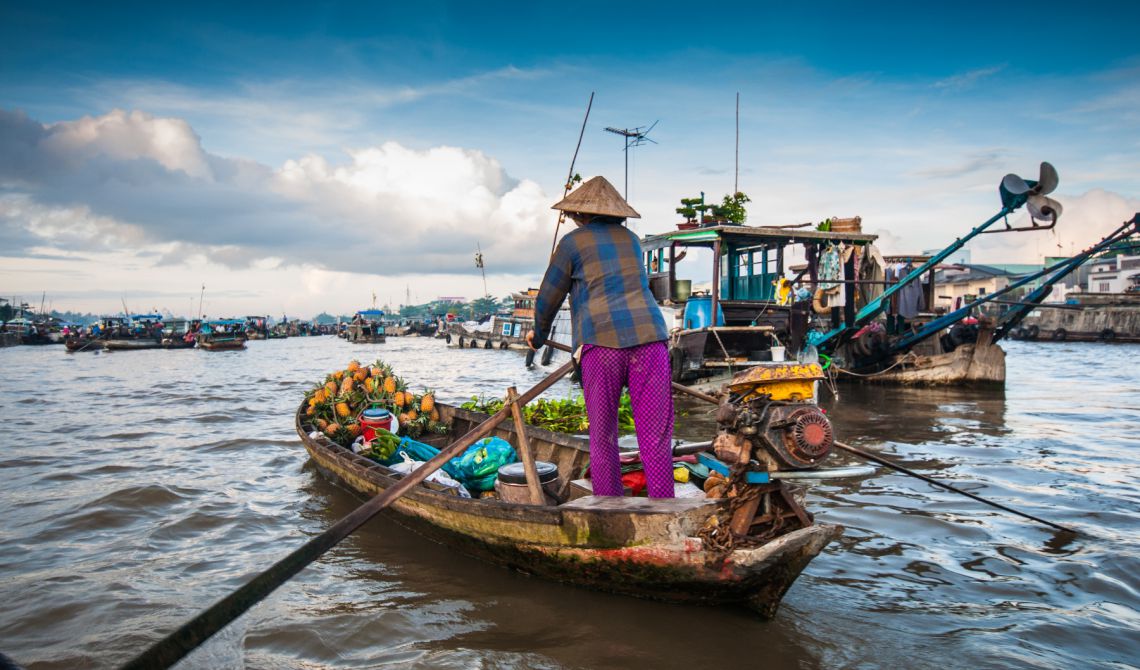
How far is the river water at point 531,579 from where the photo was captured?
116 inches

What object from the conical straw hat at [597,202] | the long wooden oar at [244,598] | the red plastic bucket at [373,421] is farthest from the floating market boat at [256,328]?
the conical straw hat at [597,202]

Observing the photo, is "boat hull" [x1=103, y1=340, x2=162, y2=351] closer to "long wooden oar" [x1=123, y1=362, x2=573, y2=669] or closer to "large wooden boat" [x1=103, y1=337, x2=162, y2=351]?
"large wooden boat" [x1=103, y1=337, x2=162, y2=351]

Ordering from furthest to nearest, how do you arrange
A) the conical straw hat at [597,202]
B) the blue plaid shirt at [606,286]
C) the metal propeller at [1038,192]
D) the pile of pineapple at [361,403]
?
1. the metal propeller at [1038,192]
2. the pile of pineapple at [361,403]
3. the conical straw hat at [597,202]
4. the blue plaid shirt at [606,286]

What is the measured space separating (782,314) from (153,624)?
37.6 ft

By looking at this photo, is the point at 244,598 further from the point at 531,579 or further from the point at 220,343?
the point at 220,343

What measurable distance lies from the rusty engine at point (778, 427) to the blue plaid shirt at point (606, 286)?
597 mm

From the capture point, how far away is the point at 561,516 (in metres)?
3.17

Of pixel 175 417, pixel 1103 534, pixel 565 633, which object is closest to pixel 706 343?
pixel 1103 534

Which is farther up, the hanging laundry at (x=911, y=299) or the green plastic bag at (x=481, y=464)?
the hanging laundry at (x=911, y=299)

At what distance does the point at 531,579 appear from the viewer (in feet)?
12.1

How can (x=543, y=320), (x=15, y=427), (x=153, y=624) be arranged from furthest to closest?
(x=15, y=427) → (x=543, y=320) → (x=153, y=624)

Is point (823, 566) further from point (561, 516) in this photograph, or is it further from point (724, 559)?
point (561, 516)

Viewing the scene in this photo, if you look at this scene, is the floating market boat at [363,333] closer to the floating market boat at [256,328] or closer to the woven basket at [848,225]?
the floating market boat at [256,328]

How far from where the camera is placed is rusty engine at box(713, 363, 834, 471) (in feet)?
9.09
